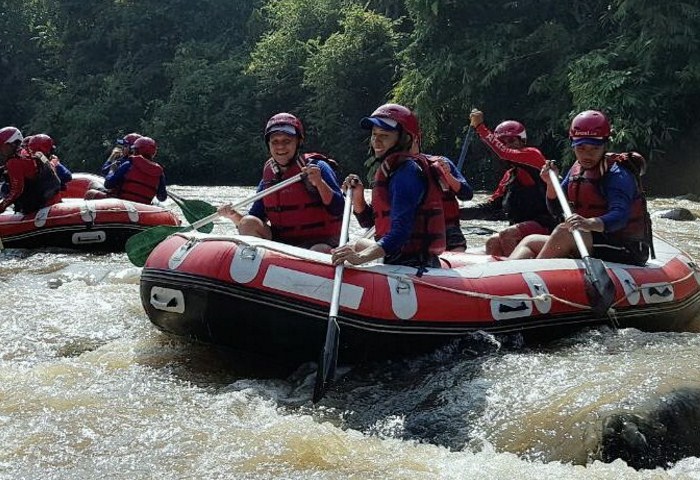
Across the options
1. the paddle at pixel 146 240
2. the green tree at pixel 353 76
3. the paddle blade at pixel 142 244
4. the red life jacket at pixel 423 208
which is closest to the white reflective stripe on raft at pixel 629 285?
the red life jacket at pixel 423 208

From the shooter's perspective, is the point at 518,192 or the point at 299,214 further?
the point at 518,192

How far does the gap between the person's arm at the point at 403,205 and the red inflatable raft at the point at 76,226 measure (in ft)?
14.9

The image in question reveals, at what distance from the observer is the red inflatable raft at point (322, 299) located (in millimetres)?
4082

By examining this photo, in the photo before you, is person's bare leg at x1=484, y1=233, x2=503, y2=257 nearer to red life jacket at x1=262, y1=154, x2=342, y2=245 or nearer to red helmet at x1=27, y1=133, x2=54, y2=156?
red life jacket at x1=262, y1=154, x2=342, y2=245

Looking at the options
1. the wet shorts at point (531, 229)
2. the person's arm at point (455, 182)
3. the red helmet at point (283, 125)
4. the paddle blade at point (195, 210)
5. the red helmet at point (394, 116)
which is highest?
the red helmet at point (394, 116)

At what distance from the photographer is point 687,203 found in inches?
496

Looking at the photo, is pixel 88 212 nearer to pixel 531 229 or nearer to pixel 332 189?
pixel 332 189

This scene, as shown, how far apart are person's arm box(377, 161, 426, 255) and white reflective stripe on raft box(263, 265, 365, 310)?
0.27m

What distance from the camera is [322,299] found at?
13.3 ft

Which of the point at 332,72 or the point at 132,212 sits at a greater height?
the point at 332,72

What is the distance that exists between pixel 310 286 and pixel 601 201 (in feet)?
6.30

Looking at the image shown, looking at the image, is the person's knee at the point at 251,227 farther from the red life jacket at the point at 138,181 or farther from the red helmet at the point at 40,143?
the red helmet at the point at 40,143

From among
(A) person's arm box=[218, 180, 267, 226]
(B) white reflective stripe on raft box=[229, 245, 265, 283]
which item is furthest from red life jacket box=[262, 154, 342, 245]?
(B) white reflective stripe on raft box=[229, 245, 265, 283]

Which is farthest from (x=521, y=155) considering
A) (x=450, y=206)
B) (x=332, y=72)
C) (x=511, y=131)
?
(x=332, y=72)
